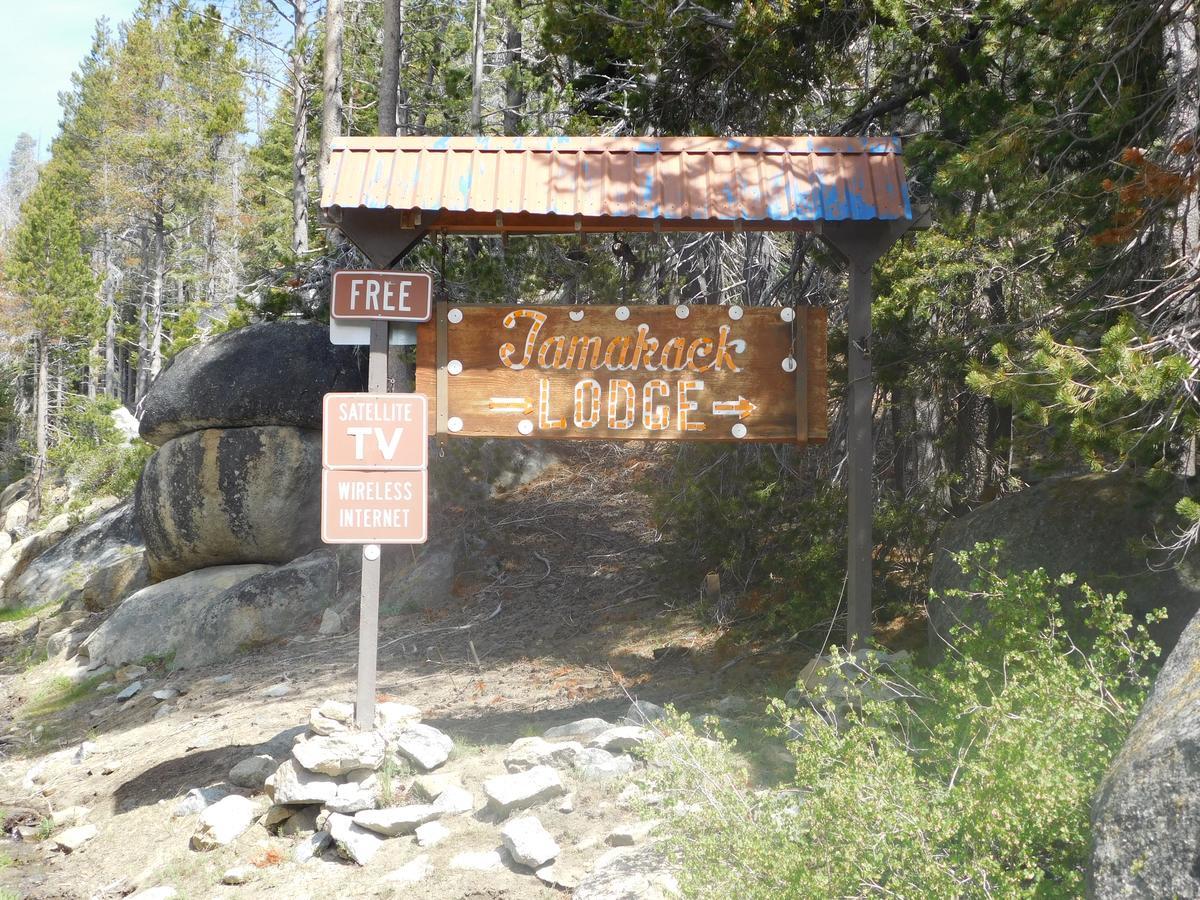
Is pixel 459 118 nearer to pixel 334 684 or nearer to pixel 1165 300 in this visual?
pixel 334 684

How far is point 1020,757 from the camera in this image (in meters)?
3.81

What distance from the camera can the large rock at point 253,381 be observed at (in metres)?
12.8

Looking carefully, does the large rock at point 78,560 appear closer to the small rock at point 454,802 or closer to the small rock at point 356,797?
the small rock at point 356,797

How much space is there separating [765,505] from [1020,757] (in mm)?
5394

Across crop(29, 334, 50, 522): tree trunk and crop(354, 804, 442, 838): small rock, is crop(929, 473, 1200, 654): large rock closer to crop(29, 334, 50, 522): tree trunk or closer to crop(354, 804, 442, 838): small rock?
crop(354, 804, 442, 838): small rock

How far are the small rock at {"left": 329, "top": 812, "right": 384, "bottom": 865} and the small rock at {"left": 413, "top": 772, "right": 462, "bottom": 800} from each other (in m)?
0.36

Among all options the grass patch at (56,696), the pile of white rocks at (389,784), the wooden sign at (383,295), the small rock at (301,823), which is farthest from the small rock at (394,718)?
the grass patch at (56,696)

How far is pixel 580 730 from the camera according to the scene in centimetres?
701

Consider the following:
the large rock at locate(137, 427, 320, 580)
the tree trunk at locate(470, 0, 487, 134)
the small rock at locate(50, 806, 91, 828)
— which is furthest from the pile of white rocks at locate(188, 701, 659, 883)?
the tree trunk at locate(470, 0, 487, 134)

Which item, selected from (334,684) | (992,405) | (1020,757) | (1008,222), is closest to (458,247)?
(334,684)

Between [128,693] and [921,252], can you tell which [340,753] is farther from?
[128,693]

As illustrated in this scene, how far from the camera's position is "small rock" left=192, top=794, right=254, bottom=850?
6559 millimetres

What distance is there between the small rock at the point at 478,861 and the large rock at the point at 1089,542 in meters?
2.74

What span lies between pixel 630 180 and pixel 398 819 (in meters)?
4.23
